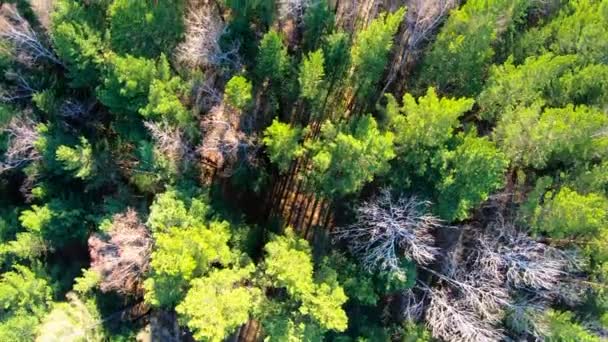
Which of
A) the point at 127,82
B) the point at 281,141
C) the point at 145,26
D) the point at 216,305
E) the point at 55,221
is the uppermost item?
the point at 145,26

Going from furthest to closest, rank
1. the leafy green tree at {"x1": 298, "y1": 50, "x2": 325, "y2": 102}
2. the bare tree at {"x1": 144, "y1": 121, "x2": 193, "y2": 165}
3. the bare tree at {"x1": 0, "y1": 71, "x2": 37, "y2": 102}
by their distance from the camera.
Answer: the bare tree at {"x1": 0, "y1": 71, "x2": 37, "y2": 102}, the bare tree at {"x1": 144, "y1": 121, "x2": 193, "y2": 165}, the leafy green tree at {"x1": 298, "y1": 50, "x2": 325, "y2": 102}

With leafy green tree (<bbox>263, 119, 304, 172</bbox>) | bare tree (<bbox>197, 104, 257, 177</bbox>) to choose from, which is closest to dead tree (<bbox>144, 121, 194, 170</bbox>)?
bare tree (<bbox>197, 104, 257, 177</bbox>)

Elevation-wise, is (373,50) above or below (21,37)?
above

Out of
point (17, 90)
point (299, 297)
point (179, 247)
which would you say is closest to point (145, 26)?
point (17, 90)

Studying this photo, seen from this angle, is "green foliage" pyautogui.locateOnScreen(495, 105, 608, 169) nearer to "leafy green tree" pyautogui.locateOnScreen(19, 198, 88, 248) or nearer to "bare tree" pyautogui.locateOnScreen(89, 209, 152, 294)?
"bare tree" pyautogui.locateOnScreen(89, 209, 152, 294)

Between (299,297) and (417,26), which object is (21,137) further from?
(417,26)

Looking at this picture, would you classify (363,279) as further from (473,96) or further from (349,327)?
(473,96)

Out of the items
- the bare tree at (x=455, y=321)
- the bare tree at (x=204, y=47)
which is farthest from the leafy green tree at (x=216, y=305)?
the bare tree at (x=204, y=47)
